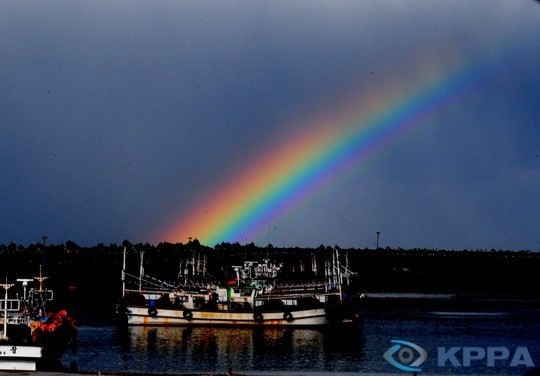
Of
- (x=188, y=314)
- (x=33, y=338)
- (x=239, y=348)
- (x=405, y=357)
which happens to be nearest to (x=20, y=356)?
(x=33, y=338)

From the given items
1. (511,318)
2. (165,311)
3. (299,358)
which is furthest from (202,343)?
(511,318)

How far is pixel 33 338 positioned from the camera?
189ft

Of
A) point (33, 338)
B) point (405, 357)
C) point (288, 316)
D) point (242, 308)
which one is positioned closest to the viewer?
point (33, 338)

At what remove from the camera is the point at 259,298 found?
118 meters

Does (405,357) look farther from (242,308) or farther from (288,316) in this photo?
(242,308)

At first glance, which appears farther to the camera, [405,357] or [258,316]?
[258,316]

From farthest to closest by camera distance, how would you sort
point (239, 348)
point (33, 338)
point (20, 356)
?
1. point (239, 348)
2. point (33, 338)
3. point (20, 356)

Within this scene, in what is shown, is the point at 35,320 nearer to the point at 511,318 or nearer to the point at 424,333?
the point at 424,333

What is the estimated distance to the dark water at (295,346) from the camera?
73.2 meters

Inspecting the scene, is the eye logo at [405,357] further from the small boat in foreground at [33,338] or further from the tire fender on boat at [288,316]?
the small boat in foreground at [33,338]

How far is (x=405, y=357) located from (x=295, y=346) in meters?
17.2

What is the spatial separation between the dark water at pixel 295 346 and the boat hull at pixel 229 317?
1527 millimetres

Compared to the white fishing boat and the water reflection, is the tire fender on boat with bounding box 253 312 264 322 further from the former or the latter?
the water reflection

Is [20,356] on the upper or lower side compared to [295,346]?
upper
